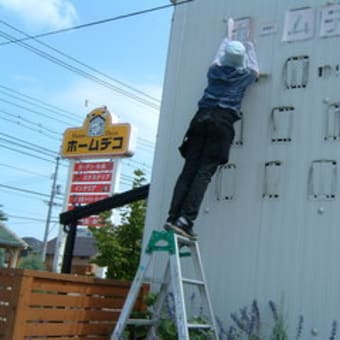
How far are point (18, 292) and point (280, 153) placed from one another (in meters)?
2.20

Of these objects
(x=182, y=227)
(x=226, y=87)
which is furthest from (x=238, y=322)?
(x=226, y=87)

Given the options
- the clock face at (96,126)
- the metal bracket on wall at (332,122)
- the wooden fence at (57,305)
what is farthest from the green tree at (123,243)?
the clock face at (96,126)

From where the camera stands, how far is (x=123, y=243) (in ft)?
22.5

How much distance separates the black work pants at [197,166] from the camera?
4020 mm

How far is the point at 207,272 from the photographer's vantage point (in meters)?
4.47

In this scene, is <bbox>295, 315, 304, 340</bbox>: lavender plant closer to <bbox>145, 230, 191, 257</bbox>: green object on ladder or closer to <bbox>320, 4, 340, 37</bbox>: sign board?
<bbox>145, 230, 191, 257</bbox>: green object on ladder

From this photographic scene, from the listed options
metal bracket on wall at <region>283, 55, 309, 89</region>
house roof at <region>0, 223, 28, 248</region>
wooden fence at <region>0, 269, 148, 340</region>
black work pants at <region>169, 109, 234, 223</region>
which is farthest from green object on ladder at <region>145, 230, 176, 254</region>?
house roof at <region>0, 223, 28, 248</region>

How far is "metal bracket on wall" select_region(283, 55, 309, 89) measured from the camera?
445cm

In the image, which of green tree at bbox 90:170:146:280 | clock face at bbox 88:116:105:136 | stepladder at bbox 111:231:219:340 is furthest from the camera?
clock face at bbox 88:116:105:136

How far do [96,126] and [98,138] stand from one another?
54 cm

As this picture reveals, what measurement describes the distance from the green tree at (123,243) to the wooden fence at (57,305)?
2087mm

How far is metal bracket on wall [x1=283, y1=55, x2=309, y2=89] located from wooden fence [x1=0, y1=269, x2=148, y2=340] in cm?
208

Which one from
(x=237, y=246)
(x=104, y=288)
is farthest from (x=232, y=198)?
(x=104, y=288)

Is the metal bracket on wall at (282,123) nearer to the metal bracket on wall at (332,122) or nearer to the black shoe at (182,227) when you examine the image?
the metal bracket on wall at (332,122)
